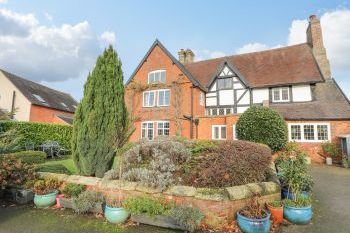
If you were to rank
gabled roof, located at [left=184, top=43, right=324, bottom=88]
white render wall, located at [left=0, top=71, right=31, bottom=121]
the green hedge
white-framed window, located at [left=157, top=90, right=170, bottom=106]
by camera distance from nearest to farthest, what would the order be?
the green hedge < gabled roof, located at [left=184, top=43, right=324, bottom=88] < white-framed window, located at [left=157, top=90, right=170, bottom=106] < white render wall, located at [left=0, top=71, right=31, bottom=121]

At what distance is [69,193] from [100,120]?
8.99 feet

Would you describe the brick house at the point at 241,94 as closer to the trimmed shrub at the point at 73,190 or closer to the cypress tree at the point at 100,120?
the cypress tree at the point at 100,120

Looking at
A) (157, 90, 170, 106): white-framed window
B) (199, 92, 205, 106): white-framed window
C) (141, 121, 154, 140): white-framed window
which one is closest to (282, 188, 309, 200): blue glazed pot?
(199, 92, 205, 106): white-framed window

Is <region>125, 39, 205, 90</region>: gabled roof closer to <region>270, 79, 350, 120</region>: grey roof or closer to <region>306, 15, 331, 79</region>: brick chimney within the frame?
<region>270, 79, 350, 120</region>: grey roof

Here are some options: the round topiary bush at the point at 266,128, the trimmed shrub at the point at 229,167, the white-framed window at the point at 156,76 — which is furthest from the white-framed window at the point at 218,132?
the trimmed shrub at the point at 229,167

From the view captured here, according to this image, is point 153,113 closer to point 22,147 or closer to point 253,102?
point 253,102

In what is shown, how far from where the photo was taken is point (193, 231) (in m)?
5.26

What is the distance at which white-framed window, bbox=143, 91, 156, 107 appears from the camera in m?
23.2

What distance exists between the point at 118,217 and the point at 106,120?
3.94 metres

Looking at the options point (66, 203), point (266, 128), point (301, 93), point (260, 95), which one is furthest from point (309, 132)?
point (66, 203)

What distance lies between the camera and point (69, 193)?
22.8ft

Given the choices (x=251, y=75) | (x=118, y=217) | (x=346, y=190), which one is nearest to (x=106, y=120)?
(x=118, y=217)

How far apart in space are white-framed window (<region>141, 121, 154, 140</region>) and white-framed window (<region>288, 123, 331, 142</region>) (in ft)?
40.5

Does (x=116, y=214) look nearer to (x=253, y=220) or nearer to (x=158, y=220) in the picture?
(x=158, y=220)
